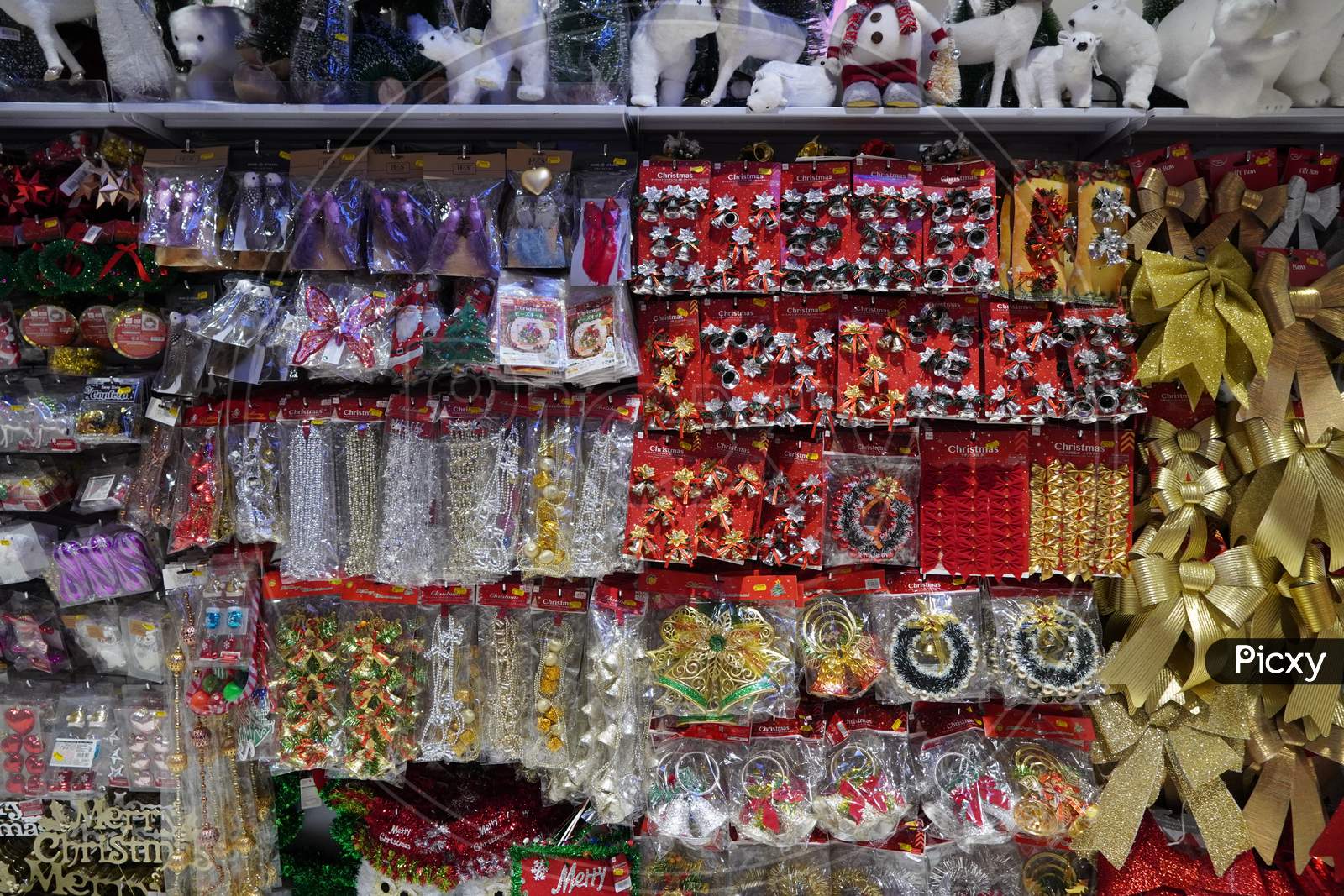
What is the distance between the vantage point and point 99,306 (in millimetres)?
2416

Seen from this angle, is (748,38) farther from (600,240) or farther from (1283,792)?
(1283,792)

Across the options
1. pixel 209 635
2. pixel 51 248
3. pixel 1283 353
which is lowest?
pixel 209 635

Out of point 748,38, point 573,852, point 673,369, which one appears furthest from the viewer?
point 573,852

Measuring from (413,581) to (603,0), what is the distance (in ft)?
5.04

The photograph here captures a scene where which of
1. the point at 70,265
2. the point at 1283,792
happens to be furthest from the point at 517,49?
the point at 1283,792

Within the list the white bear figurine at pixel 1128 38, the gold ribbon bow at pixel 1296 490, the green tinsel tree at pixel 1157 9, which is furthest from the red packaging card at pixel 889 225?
the gold ribbon bow at pixel 1296 490

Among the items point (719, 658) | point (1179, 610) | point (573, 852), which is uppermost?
point (1179, 610)

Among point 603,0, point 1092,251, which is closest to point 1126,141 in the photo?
point 1092,251

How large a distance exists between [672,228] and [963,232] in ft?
2.38

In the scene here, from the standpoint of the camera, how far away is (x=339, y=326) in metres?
2.25

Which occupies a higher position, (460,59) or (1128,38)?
(1128,38)

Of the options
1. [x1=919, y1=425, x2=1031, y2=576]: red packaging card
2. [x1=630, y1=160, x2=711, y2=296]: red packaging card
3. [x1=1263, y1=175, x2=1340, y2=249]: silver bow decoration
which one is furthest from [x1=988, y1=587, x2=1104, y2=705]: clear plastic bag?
[x1=630, y1=160, x2=711, y2=296]: red packaging card

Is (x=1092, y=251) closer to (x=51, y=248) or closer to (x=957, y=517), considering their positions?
(x=957, y=517)

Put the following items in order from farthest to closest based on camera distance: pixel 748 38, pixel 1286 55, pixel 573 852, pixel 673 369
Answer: pixel 573 852
pixel 673 369
pixel 748 38
pixel 1286 55
